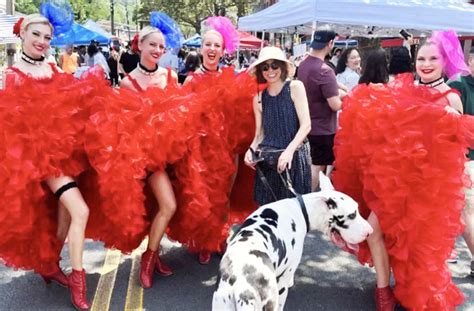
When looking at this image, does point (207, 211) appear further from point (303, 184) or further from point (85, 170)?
point (85, 170)

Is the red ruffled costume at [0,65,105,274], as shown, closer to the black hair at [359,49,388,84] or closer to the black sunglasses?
the black sunglasses

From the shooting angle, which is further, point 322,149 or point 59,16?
point 322,149

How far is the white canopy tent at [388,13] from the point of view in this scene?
6.29 meters

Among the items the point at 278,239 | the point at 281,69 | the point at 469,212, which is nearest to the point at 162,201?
the point at 278,239

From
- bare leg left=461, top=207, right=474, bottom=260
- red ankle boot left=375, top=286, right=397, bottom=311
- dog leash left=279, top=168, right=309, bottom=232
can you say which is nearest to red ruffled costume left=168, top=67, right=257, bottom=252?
dog leash left=279, top=168, right=309, bottom=232

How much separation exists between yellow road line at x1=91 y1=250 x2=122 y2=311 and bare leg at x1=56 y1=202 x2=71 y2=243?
1.76 ft

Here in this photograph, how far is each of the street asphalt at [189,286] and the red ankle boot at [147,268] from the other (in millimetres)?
68

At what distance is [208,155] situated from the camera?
3.99 meters

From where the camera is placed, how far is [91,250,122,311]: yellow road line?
3775mm

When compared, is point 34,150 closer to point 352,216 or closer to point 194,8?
point 352,216

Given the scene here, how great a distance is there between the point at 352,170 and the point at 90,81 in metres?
2.17

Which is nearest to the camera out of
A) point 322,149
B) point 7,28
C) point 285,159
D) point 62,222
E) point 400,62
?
point 285,159

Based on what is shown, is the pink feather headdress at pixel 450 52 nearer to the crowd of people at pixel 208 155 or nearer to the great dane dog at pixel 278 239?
the crowd of people at pixel 208 155

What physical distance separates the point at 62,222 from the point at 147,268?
0.79m
